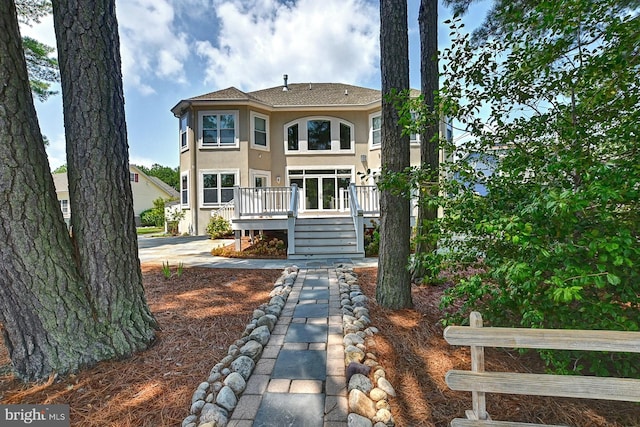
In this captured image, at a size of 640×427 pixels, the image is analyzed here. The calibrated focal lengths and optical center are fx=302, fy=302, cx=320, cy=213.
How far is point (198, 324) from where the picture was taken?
3463 mm

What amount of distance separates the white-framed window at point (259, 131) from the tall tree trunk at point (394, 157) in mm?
10406

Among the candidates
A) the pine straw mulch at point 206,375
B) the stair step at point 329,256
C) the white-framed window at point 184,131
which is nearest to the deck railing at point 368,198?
the stair step at point 329,256

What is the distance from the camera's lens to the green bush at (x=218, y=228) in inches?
493

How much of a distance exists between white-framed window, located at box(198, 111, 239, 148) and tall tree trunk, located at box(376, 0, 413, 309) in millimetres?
10495

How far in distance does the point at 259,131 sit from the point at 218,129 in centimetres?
177

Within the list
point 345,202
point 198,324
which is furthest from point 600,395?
point 345,202

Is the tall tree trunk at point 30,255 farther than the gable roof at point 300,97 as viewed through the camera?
No

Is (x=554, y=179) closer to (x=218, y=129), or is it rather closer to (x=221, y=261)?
(x=221, y=261)

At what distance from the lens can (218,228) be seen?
12.5 metres

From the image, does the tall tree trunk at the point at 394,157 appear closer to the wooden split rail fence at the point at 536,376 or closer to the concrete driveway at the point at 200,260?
the wooden split rail fence at the point at 536,376

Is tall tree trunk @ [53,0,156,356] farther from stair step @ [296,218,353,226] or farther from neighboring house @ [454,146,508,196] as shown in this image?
stair step @ [296,218,353,226]

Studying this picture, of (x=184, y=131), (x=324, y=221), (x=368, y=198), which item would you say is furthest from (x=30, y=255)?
(x=184, y=131)

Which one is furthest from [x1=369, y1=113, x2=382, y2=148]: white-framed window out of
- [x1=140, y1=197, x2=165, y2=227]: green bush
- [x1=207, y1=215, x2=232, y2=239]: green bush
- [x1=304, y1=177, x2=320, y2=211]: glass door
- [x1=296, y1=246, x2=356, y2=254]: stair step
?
[x1=140, y1=197, x2=165, y2=227]: green bush

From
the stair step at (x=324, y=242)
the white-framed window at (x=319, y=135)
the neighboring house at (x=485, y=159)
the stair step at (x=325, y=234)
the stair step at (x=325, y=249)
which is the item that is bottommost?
the stair step at (x=325, y=249)
